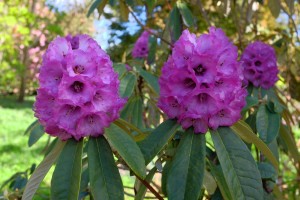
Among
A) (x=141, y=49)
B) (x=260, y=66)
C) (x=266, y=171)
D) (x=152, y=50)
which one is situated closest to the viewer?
(x=266, y=171)

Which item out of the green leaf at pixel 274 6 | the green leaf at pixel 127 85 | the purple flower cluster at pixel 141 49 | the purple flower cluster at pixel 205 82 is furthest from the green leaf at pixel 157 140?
the purple flower cluster at pixel 141 49

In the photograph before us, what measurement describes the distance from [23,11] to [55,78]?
6.85 meters

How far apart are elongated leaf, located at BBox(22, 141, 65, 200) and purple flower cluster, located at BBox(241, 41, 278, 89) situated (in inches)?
31.4

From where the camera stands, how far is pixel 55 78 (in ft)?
2.70

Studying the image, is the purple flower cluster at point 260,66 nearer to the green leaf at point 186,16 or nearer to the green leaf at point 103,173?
the green leaf at point 186,16

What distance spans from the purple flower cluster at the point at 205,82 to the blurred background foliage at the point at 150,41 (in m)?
0.45

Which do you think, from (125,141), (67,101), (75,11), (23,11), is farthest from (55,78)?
(75,11)

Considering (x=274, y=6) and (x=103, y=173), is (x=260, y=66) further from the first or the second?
(x=103, y=173)

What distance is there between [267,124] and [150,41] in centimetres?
101

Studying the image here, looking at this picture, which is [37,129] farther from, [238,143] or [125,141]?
[238,143]

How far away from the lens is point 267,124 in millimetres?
1150

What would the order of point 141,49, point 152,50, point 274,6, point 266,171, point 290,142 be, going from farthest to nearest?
1. point 141,49
2. point 152,50
3. point 274,6
4. point 290,142
5. point 266,171

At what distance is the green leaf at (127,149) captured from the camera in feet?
2.59

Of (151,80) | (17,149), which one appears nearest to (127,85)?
(151,80)
